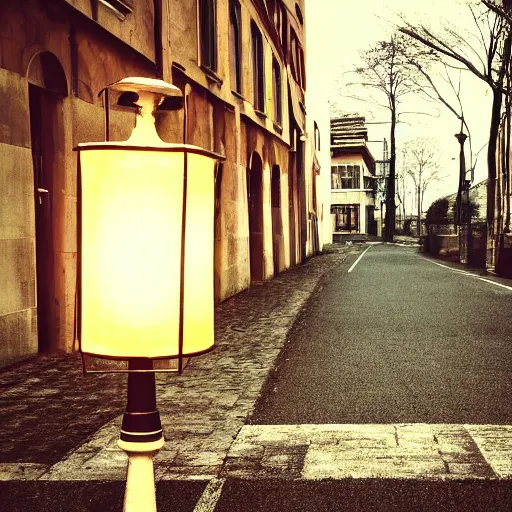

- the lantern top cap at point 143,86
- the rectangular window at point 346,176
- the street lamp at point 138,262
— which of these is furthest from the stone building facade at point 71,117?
the rectangular window at point 346,176

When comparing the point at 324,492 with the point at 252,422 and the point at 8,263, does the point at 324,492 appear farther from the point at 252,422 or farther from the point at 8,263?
the point at 8,263

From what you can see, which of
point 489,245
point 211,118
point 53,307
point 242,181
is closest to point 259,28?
point 242,181

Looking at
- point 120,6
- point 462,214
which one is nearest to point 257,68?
point 120,6

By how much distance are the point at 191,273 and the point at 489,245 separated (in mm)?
22687

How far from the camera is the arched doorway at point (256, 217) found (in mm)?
18750

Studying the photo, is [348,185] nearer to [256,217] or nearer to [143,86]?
[256,217]

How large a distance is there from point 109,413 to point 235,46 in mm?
12396

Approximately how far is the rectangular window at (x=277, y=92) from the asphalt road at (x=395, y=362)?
8.94 meters

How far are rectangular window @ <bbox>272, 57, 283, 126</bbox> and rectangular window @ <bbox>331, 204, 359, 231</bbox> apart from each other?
140 ft

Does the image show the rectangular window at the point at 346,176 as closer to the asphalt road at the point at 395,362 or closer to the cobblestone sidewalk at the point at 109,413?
the asphalt road at the point at 395,362

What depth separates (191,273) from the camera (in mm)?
2174

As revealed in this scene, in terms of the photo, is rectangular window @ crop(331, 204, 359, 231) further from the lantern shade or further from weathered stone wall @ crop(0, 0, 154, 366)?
the lantern shade

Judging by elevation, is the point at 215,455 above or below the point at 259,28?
below

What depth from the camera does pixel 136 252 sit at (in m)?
2.09
